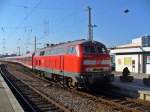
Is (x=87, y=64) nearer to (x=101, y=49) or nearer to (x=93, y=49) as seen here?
(x=93, y=49)

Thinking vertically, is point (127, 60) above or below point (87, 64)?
above

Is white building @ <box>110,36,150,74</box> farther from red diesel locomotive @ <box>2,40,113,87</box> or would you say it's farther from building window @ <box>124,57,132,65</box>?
red diesel locomotive @ <box>2,40,113,87</box>

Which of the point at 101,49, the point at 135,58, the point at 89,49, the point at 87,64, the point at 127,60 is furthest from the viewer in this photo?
the point at 127,60

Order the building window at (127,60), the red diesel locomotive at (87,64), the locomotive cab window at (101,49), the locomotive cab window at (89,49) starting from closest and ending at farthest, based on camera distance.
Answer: the red diesel locomotive at (87,64)
the locomotive cab window at (89,49)
the locomotive cab window at (101,49)
the building window at (127,60)

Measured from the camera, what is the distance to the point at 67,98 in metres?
18.3

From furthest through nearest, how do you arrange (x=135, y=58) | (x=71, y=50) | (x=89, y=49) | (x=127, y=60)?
1. (x=127, y=60)
2. (x=135, y=58)
3. (x=71, y=50)
4. (x=89, y=49)

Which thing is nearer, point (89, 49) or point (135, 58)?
point (89, 49)

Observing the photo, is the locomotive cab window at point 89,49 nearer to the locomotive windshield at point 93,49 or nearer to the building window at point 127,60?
the locomotive windshield at point 93,49

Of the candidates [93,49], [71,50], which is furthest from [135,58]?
Result: [93,49]

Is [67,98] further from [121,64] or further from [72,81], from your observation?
[121,64]

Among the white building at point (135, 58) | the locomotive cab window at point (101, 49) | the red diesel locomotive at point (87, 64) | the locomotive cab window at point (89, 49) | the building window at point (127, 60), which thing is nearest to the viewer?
the red diesel locomotive at point (87, 64)

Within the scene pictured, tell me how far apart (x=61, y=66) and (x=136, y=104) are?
8.67 m

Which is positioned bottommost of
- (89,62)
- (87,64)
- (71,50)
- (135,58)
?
(87,64)

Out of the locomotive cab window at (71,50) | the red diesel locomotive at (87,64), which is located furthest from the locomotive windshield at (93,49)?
the locomotive cab window at (71,50)
